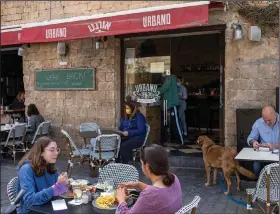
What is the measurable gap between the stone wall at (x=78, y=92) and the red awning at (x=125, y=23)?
3.36 feet

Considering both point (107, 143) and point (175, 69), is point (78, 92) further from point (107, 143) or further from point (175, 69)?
point (175, 69)

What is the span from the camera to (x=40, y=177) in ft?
11.0

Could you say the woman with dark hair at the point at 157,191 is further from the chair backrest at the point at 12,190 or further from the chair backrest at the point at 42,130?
the chair backrest at the point at 42,130

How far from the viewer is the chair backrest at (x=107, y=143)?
20.9ft

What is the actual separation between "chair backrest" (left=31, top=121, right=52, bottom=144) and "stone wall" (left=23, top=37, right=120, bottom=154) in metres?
0.47

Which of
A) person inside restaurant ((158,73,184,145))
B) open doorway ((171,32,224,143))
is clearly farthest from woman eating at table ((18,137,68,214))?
open doorway ((171,32,224,143))

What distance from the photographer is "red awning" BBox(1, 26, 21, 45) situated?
28.7ft

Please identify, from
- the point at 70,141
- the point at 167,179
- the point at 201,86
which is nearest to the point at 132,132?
the point at 70,141

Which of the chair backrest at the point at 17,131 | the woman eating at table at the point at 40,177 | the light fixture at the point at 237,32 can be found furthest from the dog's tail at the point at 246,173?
the chair backrest at the point at 17,131

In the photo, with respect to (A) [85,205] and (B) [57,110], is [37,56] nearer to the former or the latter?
(B) [57,110]

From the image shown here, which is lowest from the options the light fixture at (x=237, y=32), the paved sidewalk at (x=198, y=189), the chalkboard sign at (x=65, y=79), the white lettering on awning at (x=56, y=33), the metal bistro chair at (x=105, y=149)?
the paved sidewalk at (x=198, y=189)

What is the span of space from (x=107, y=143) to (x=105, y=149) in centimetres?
12

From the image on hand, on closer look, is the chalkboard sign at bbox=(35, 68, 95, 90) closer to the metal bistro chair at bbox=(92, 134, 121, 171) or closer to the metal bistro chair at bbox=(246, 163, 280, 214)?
the metal bistro chair at bbox=(92, 134, 121, 171)

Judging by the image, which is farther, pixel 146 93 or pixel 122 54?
pixel 146 93
